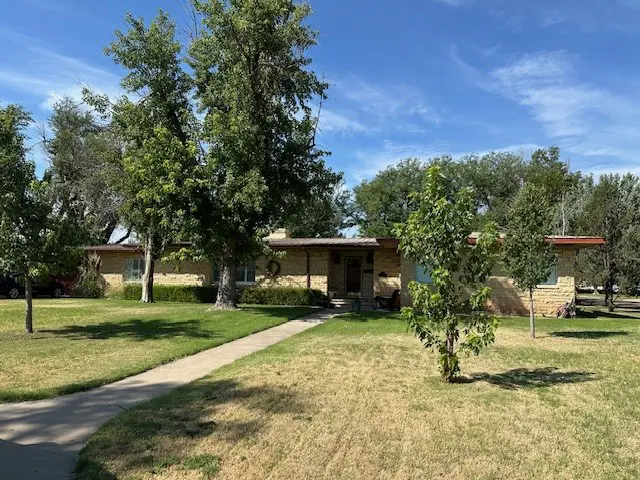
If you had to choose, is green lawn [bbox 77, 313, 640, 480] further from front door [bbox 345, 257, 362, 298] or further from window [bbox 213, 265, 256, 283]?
window [bbox 213, 265, 256, 283]

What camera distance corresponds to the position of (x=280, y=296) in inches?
938

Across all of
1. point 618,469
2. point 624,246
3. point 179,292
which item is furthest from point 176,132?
point 624,246

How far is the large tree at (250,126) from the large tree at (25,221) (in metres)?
4.35

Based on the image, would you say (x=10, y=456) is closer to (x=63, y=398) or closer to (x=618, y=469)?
(x=63, y=398)

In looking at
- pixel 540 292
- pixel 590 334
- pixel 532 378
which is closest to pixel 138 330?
pixel 532 378

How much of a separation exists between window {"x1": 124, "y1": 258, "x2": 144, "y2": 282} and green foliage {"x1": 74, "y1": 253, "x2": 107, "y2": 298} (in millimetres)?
1326

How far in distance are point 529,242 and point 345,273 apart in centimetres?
1375

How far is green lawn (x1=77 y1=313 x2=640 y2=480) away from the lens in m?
4.53

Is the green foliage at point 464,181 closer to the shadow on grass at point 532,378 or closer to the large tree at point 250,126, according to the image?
the large tree at point 250,126

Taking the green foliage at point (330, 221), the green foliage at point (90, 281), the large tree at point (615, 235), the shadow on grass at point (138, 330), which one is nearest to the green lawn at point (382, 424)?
the shadow on grass at point (138, 330)

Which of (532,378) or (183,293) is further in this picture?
(183,293)

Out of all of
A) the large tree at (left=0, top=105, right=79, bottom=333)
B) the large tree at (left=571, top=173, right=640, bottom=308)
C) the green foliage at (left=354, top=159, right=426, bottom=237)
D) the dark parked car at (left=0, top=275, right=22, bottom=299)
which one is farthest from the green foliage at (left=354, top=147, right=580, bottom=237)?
the large tree at (left=0, top=105, right=79, bottom=333)

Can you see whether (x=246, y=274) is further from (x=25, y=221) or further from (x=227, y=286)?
(x=25, y=221)

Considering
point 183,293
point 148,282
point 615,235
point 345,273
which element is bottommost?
point 183,293
